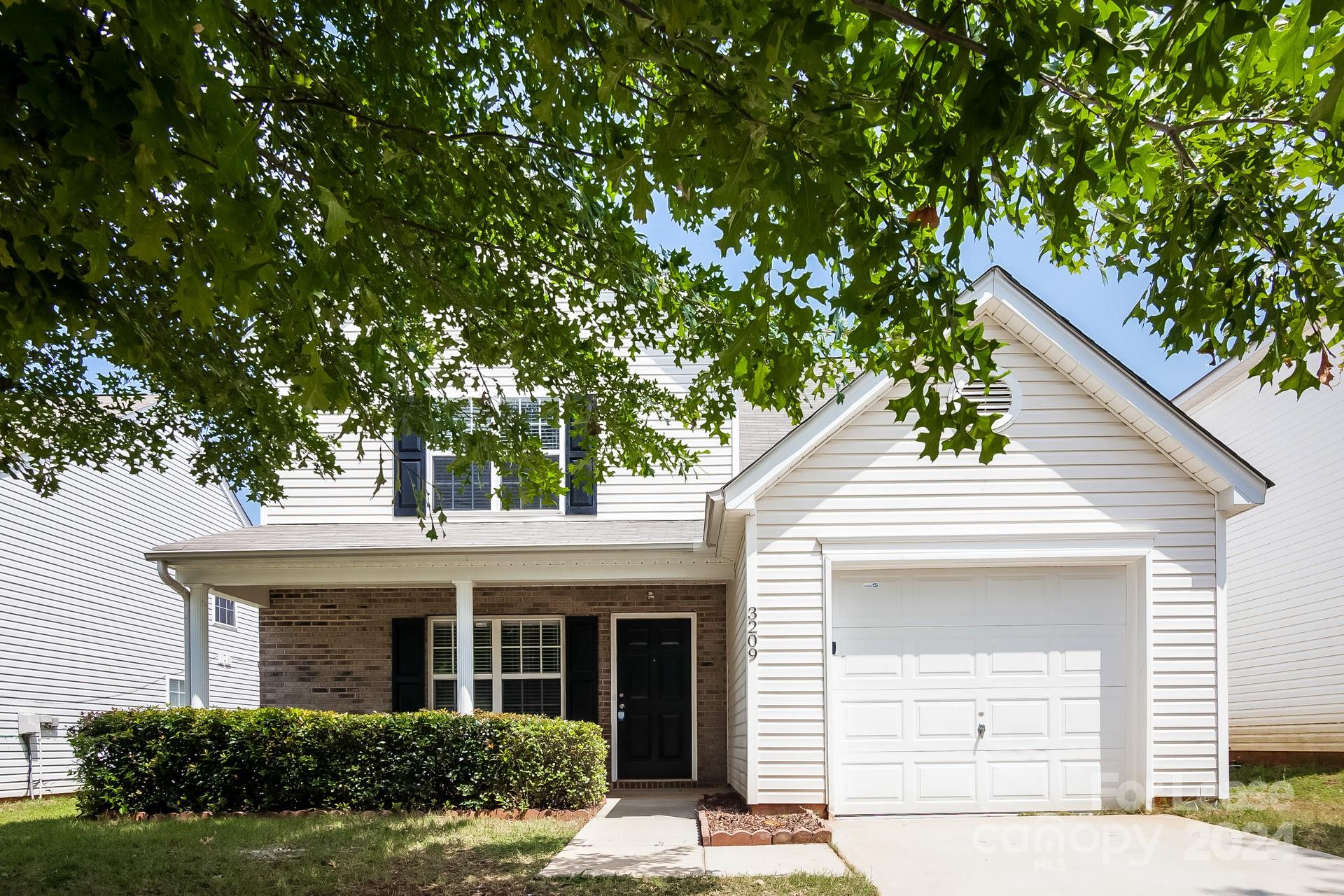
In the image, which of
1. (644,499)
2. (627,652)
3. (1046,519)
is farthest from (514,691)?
(1046,519)

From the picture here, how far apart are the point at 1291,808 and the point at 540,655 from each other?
9.12 m

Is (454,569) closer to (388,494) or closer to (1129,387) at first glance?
(388,494)

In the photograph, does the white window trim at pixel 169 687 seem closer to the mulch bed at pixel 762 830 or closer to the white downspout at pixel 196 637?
the white downspout at pixel 196 637

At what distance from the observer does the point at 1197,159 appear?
603 centimetres

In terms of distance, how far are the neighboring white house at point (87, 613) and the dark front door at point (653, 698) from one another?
7017 mm

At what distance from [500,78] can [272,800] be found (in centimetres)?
883

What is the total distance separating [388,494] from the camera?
14820 millimetres

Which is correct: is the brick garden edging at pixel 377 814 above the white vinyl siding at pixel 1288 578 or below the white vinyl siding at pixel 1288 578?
below

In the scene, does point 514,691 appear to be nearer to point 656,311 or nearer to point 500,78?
point 656,311

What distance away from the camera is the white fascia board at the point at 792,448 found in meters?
9.95

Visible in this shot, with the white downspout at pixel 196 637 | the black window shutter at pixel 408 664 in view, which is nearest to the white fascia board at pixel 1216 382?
the black window shutter at pixel 408 664

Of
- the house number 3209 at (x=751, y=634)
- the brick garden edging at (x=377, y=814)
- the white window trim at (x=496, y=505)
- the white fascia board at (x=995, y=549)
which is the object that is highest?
the white window trim at (x=496, y=505)

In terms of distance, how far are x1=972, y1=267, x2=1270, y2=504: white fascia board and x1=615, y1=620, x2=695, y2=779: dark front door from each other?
6656mm

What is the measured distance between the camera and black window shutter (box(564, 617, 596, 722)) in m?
14.4
